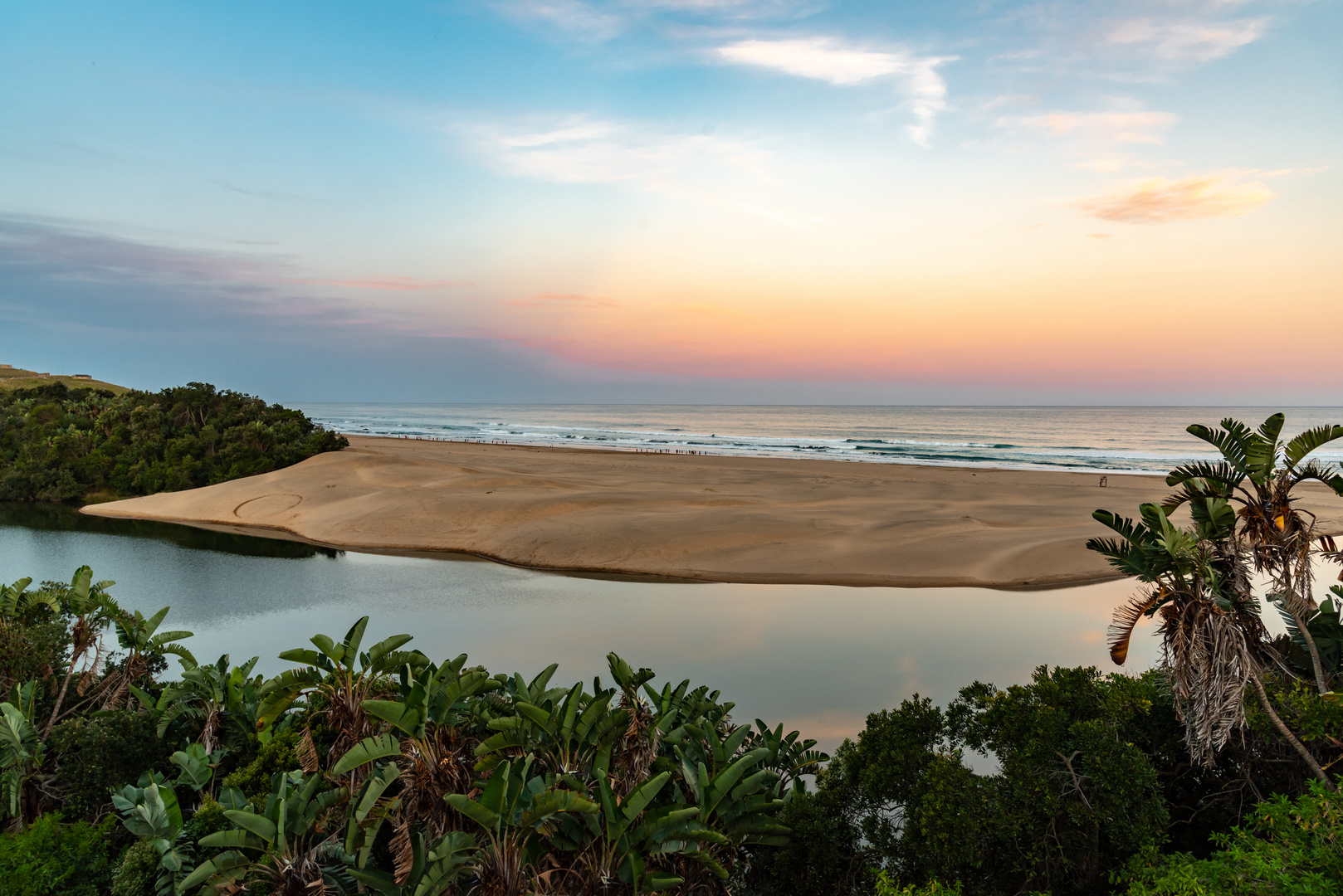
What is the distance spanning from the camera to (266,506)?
33531mm

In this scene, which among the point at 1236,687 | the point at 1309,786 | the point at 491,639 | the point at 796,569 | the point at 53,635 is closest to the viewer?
the point at 1309,786

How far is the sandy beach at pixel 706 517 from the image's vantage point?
23.0 m

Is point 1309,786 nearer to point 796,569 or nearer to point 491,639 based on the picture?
point 491,639

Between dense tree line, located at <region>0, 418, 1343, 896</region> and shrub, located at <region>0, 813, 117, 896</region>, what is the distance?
0.03 metres

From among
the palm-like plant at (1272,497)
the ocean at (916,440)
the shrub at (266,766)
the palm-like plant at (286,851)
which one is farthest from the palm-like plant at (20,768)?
the ocean at (916,440)

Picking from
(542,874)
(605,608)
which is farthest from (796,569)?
(542,874)

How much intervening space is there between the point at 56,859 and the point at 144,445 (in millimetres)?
40184

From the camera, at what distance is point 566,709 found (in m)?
7.29

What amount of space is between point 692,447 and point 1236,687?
228ft

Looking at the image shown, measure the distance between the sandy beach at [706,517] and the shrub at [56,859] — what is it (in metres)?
15.9

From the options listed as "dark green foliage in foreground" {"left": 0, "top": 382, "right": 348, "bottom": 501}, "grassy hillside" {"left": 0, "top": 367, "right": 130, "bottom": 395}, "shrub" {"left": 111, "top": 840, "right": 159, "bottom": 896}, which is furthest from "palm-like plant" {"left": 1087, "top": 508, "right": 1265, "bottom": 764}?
"grassy hillside" {"left": 0, "top": 367, "right": 130, "bottom": 395}

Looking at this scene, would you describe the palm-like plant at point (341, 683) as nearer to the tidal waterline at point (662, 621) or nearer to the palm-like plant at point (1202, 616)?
the tidal waterline at point (662, 621)

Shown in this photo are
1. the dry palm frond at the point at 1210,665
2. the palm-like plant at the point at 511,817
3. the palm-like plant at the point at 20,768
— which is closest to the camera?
the palm-like plant at the point at 511,817

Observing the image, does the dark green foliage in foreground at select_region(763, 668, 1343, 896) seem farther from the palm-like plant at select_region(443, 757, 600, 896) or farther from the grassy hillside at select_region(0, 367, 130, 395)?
the grassy hillside at select_region(0, 367, 130, 395)
